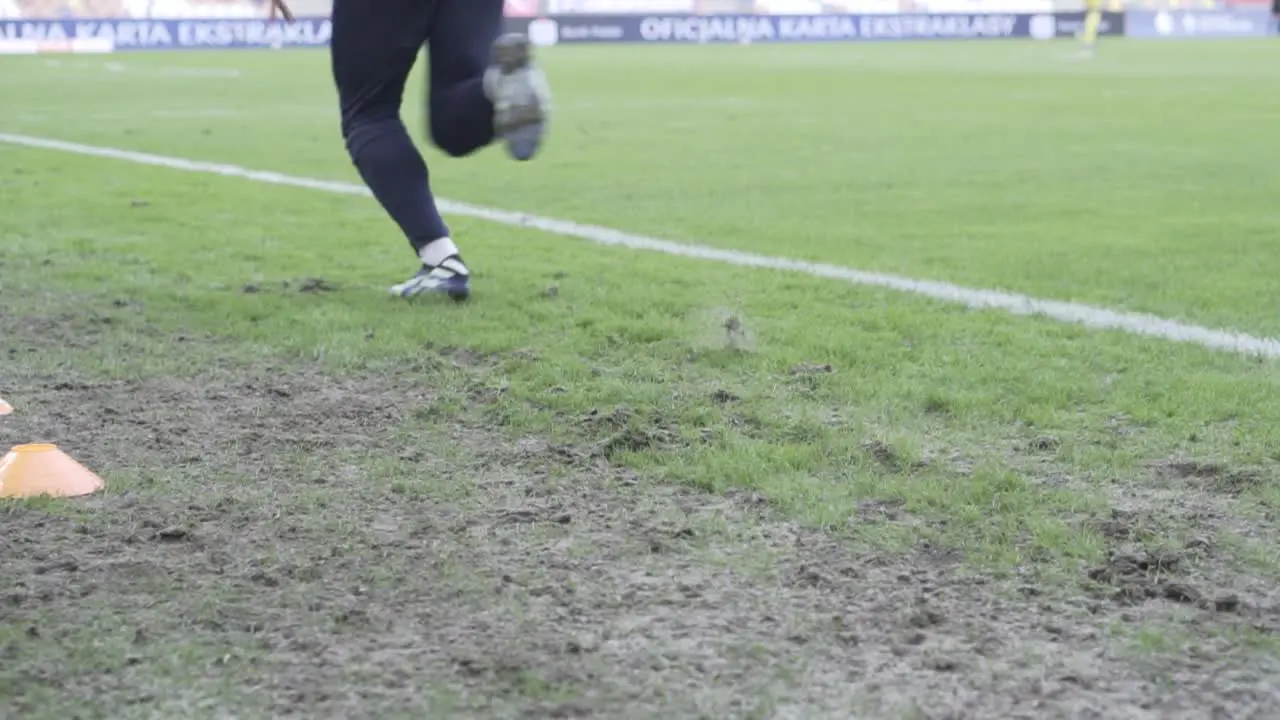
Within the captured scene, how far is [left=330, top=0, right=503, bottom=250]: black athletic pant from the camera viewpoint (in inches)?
174

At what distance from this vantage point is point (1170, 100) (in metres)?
15.8

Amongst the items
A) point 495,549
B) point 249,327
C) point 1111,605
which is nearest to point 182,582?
point 495,549

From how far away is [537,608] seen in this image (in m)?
2.12

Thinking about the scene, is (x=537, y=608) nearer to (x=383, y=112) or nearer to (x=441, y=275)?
(x=441, y=275)

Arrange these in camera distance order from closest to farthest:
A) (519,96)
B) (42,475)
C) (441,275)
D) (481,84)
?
(42,475), (519,96), (481,84), (441,275)

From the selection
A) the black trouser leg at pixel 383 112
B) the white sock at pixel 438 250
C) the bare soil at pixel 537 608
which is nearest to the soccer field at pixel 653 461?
the bare soil at pixel 537 608

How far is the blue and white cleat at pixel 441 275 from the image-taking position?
4.72 meters

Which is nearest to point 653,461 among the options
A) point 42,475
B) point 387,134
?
point 42,475

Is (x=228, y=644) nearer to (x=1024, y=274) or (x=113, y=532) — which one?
(x=113, y=532)

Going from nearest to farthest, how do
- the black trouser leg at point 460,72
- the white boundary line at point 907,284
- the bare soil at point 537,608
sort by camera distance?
the bare soil at point 537,608
the white boundary line at point 907,284
the black trouser leg at point 460,72

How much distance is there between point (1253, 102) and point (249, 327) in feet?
42.3

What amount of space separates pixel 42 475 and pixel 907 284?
9.54 feet

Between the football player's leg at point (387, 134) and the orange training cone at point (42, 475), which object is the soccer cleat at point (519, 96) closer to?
the football player's leg at point (387, 134)

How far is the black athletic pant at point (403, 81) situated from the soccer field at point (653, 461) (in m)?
0.34
